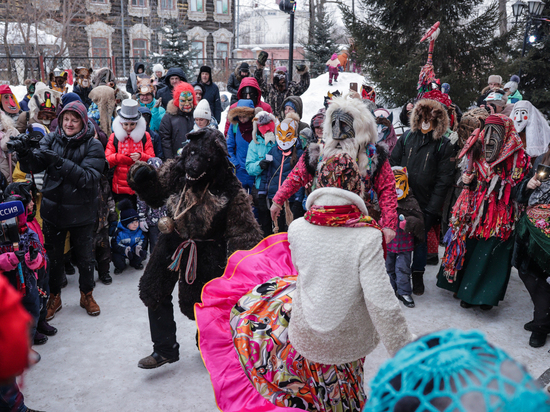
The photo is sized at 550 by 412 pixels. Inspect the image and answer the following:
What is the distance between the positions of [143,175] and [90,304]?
199 centimetres

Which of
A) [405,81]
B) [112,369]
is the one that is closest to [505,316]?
[112,369]

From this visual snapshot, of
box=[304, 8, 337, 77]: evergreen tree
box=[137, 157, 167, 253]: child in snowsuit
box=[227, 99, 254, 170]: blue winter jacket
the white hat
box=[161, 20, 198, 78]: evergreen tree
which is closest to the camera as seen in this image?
box=[137, 157, 167, 253]: child in snowsuit

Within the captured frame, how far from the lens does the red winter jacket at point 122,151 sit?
224 inches

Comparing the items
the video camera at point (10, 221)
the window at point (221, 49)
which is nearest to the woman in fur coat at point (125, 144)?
the video camera at point (10, 221)

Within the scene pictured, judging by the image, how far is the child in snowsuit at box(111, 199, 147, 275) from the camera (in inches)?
234

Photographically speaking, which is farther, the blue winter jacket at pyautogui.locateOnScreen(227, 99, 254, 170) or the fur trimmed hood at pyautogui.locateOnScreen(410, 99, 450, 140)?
the blue winter jacket at pyautogui.locateOnScreen(227, 99, 254, 170)

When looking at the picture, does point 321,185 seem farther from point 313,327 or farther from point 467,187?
point 467,187

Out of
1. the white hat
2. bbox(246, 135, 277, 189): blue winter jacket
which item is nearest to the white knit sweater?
bbox(246, 135, 277, 189): blue winter jacket

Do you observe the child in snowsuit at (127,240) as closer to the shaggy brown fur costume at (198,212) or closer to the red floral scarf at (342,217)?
the shaggy brown fur costume at (198,212)

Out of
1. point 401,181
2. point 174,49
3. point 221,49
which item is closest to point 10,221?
point 401,181

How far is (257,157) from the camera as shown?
608 cm

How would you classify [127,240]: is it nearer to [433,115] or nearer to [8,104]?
[8,104]

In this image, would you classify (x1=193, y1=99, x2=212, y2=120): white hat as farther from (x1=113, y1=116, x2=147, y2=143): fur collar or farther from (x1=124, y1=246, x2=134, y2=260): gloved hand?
(x1=124, y1=246, x2=134, y2=260): gloved hand

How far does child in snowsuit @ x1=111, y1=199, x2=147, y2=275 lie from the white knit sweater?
413 cm
